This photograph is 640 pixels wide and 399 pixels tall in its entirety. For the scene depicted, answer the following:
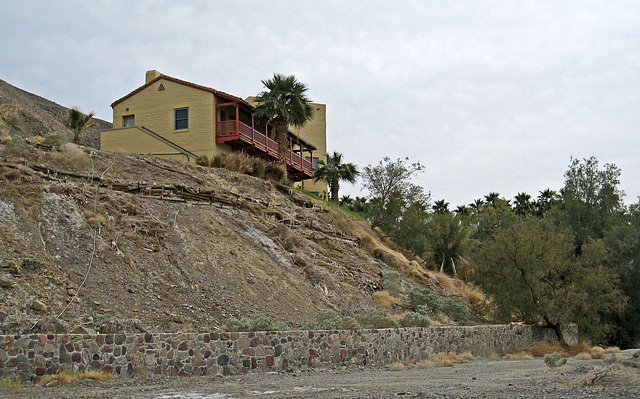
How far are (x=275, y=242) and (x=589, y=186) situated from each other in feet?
67.0

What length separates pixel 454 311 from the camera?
28.1 meters

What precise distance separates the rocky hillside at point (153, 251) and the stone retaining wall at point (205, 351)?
1712 millimetres

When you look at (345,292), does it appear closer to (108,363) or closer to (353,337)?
(353,337)

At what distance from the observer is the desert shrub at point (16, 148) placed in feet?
72.6

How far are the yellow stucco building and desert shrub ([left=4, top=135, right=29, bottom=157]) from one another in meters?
10.8

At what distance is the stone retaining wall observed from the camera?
1170 cm

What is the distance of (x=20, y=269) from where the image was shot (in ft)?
51.5

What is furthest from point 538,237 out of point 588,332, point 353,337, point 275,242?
point 353,337

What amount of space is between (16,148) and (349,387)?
1674cm

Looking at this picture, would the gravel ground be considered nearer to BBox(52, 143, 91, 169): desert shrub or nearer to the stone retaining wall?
the stone retaining wall

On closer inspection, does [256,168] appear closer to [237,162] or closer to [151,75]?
[237,162]

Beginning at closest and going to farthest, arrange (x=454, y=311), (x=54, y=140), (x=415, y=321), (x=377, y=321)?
1. (x=377, y=321)
2. (x=415, y=321)
3. (x=54, y=140)
4. (x=454, y=311)

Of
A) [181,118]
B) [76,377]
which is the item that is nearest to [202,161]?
[181,118]

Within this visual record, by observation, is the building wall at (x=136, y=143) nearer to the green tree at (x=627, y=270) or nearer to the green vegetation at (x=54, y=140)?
the green vegetation at (x=54, y=140)
